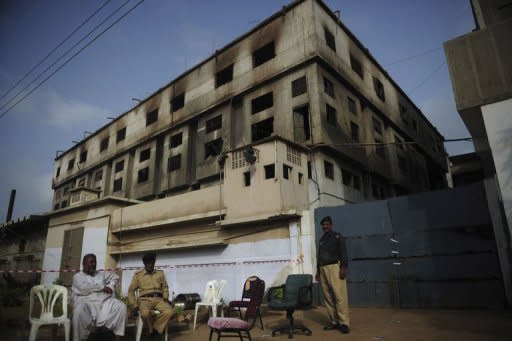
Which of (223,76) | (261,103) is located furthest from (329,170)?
(223,76)

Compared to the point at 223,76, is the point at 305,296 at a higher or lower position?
lower

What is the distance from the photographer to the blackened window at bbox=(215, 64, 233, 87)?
2456 centimetres

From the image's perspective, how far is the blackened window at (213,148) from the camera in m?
23.9

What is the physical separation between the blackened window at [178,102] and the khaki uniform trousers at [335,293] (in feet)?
78.3

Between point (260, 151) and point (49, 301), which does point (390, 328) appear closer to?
point (49, 301)

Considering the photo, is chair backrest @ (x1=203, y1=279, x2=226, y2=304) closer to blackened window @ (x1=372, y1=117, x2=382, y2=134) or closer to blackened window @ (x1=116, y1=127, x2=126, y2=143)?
blackened window @ (x1=372, y1=117, x2=382, y2=134)

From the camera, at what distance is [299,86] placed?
770 inches

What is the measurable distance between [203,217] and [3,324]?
783 cm

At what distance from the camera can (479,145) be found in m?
8.94

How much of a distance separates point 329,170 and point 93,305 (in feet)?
49.6

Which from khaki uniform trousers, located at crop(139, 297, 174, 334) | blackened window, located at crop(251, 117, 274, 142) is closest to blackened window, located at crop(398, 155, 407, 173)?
blackened window, located at crop(251, 117, 274, 142)

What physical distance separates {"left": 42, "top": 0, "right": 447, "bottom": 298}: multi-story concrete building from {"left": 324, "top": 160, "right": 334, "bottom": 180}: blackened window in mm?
65

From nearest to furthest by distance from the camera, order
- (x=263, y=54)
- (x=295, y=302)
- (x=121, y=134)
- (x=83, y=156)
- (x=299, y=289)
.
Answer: (x=295, y=302) → (x=299, y=289) → (x=263, y=54) → (x=121, y=134) → (x=83, y=156)

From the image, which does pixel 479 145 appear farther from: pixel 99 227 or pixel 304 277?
pixel 99 227
